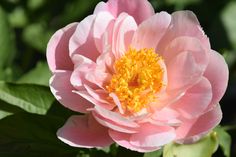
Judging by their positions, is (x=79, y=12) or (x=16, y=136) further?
(x=79, y=12)

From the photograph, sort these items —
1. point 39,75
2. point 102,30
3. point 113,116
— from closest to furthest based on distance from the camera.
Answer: point 113,116 → point 102,30 → point 39,75

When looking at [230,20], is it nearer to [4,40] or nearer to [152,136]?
[4,40]

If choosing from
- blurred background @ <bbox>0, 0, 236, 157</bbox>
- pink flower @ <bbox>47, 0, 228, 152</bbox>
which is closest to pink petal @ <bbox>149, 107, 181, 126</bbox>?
pink flower @ <bbox>47, 0, 228, 152</bbox>

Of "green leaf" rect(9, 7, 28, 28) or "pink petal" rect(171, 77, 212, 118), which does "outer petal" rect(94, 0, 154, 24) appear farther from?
"green leaf" rect(9, 7, 28, 28)

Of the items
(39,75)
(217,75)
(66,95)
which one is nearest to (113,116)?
(66,95)

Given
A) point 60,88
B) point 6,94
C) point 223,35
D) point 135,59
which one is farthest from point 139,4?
point 223,35

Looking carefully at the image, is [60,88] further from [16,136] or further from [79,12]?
[79,12]
